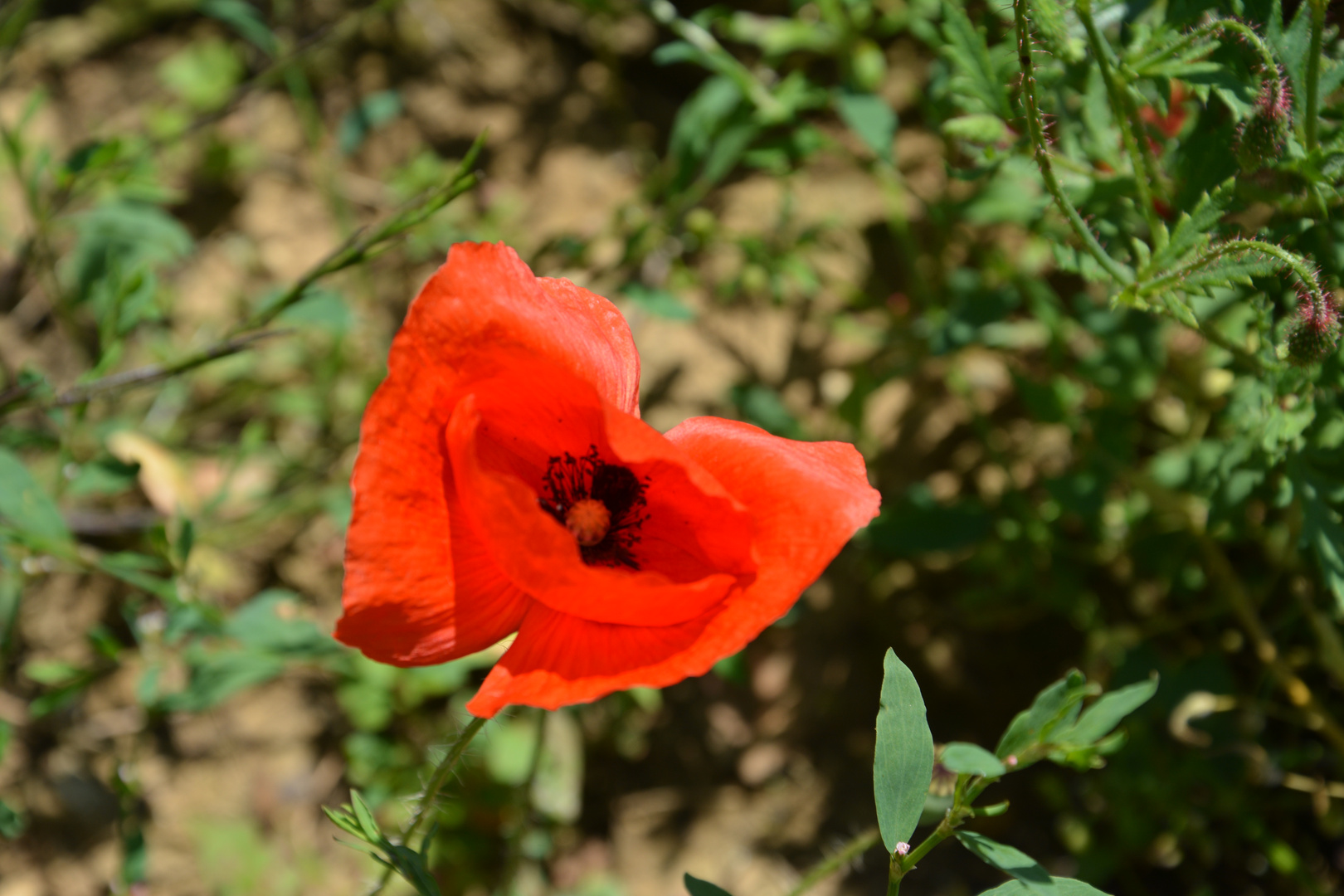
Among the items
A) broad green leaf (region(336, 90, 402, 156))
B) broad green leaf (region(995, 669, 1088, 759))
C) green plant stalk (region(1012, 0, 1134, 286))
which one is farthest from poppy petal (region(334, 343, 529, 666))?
broad green leaf (region(336, 90, 402, 156))

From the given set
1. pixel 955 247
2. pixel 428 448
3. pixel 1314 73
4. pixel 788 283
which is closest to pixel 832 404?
pixel 788 283

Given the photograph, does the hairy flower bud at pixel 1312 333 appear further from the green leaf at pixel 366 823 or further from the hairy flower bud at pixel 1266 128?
the green leaf at pixel 366 823

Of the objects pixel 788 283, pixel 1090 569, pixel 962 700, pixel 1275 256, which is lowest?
pixel 962 700

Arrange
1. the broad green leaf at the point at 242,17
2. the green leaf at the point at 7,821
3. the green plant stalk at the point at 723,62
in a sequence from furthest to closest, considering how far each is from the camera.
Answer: the broad green leaf at the point at 242,17 → the green plant stalk at the point at 723,62 → the green leaf at the point at 7,821

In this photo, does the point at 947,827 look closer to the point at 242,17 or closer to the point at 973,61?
the point at 973,61

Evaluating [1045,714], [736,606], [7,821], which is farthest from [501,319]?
[7,821]

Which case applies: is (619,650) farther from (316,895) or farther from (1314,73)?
(316,895)

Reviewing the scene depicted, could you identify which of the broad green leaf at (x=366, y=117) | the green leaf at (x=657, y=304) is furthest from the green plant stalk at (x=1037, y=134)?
the broad green leaf at (x=366, y=117)

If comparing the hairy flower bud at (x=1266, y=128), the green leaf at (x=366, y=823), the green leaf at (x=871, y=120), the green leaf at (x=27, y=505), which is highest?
the hairy flower bud at (x=1266, y=128)
